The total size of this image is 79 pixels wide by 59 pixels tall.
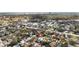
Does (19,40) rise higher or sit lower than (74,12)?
lower

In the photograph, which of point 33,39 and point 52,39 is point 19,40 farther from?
point 52,39

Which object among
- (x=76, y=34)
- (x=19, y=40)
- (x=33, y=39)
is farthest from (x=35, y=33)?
(x=76, y=34)
